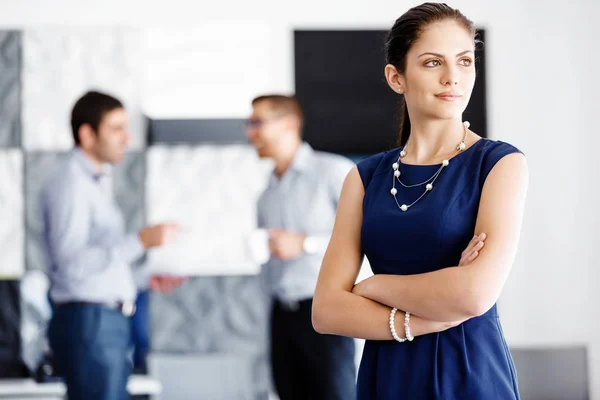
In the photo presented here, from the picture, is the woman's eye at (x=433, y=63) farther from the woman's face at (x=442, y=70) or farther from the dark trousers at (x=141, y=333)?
the dark trousers at (x=141, y=333)

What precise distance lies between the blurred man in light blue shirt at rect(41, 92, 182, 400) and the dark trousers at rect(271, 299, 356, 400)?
0.74 metres

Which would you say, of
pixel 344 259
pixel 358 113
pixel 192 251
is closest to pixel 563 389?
pixel 358 113

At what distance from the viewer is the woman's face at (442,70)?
184cm

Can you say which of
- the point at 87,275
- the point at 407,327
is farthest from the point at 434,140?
the point at 87,275

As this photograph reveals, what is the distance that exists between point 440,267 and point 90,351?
223 cm

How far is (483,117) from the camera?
5207 millimetres

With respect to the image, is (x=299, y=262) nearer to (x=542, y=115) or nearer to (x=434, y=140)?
(x=542, y=115)

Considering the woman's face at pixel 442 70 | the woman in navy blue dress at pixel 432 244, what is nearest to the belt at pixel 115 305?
the woman in navy blue dress at pixel 432 244

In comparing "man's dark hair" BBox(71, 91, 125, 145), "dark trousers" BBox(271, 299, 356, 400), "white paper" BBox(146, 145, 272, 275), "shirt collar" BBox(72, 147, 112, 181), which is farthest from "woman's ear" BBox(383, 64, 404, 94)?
"white paper" BBox(146, 145, 272, 275)

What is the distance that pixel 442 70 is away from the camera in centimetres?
185

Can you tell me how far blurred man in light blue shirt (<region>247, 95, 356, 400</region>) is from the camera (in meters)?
3.96

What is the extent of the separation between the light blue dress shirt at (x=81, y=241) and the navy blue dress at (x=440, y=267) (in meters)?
2.24

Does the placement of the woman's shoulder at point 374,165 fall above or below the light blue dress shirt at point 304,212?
above

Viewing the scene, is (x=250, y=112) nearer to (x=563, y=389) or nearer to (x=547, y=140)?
(x=547, y=140)
